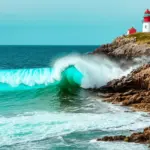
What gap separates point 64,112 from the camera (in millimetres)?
21625

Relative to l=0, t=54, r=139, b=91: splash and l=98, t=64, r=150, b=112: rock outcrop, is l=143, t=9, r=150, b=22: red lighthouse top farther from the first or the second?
l=98, t=64, r=150, b=112: rock outcrop

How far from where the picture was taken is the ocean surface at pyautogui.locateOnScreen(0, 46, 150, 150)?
15633 mm

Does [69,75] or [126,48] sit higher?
[126,48]

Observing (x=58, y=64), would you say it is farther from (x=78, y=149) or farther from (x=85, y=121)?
(x=78, y=149)

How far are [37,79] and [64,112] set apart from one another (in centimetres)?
1454

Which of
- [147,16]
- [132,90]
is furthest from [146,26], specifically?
[132,90]

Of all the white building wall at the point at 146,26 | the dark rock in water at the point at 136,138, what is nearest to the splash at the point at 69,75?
the dark rock in water at the point at 136,138

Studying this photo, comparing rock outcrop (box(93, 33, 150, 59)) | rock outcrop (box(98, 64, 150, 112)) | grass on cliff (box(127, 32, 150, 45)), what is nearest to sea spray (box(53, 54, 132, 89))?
rock outcrop (box(98, 64, 150, 112))

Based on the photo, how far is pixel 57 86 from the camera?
107 feet

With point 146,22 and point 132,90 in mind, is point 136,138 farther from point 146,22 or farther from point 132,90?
point 146,22

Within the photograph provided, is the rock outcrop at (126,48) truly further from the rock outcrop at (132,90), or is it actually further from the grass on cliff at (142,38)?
the rock outcrop at (132,90)

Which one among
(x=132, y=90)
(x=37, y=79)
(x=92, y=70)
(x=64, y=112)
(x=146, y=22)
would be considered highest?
(x=146, y=22)

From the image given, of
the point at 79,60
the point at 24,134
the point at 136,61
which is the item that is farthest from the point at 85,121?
the point at 136,61

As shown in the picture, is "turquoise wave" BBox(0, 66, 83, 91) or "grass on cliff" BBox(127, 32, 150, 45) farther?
"grass on cliff" BBox(127, 32, 150, 45)
